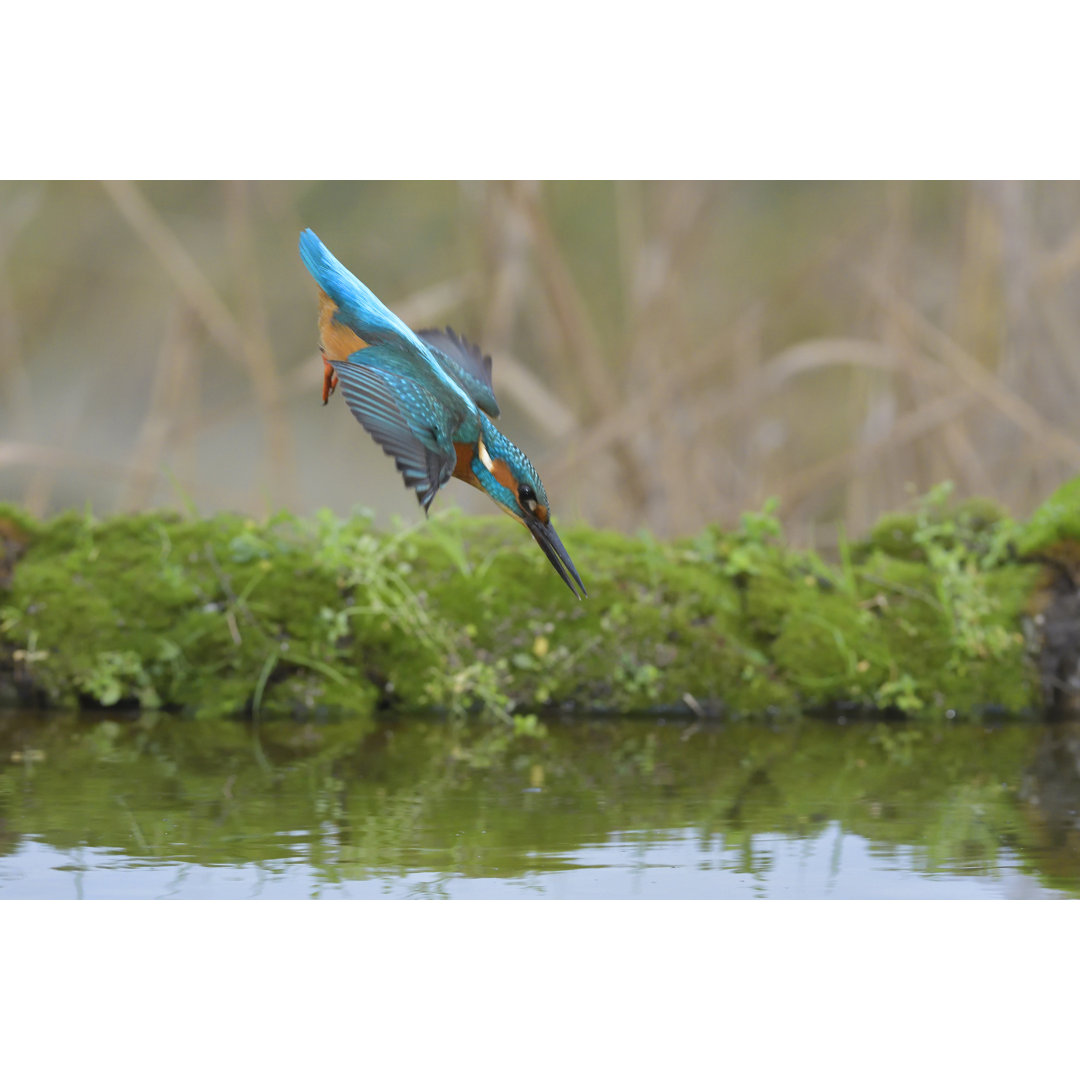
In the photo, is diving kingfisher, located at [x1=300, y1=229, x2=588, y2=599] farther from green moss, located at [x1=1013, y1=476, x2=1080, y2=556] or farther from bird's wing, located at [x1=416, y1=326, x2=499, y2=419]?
green moss, located at [x1=1013, y1=476, x2=1080, y2=556]

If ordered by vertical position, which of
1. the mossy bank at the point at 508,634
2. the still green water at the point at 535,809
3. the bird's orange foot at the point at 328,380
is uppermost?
the bird's orange foot at the point at 328,380

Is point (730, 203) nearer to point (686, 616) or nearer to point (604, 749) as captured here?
point (686, 616)

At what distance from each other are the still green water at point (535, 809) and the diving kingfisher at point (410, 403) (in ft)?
2.26

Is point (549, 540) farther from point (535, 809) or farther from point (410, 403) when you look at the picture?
point (535, 809)

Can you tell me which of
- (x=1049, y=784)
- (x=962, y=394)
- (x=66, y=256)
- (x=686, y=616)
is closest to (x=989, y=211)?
(x=962, y=394)

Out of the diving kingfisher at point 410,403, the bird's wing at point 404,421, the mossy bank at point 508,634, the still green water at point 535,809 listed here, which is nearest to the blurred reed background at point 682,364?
the mossy bank at point 508,634

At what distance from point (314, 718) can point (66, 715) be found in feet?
2.33

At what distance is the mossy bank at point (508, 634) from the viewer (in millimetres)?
3633

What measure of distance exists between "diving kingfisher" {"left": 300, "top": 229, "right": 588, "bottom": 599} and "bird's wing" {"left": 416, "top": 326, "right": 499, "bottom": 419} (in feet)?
0.07

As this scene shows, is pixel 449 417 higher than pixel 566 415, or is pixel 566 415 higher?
pixel 566 415

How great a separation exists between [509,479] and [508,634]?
1.95 meters

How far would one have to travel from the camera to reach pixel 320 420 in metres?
7.00

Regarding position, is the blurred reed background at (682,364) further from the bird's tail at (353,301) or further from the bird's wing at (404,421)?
the bird's wing at (404,421)

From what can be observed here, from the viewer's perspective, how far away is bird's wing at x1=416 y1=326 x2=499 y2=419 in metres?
1.89
